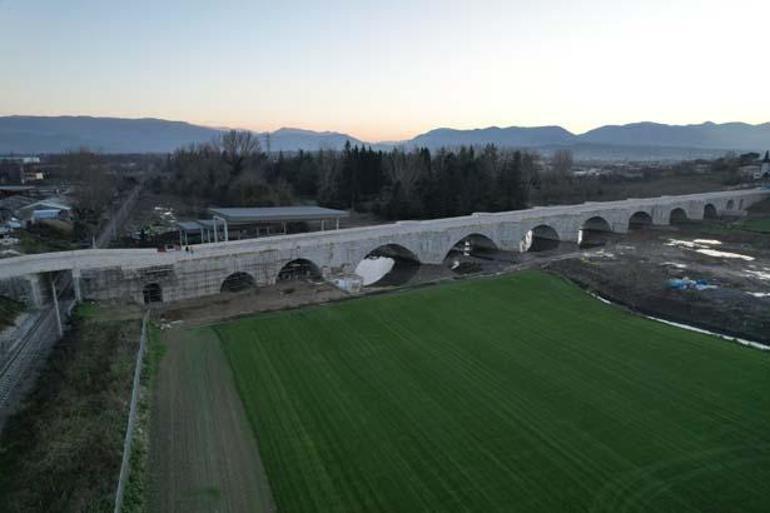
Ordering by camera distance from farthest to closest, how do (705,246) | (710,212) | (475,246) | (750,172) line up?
(750,172) → (710,212) → (705,246) → (475,246)

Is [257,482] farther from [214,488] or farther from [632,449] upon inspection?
[632,449]

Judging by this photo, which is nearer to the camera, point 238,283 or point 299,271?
point 238,283

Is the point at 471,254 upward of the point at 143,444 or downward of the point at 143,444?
downward

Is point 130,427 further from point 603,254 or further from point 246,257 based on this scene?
point 603,254

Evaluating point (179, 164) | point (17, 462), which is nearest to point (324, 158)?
point (179, 164)

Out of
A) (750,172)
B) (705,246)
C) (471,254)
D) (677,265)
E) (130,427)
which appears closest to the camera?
(130,427)

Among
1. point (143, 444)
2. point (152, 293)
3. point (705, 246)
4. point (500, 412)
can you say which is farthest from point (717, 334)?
point (152, 293)
